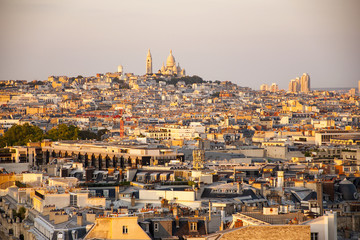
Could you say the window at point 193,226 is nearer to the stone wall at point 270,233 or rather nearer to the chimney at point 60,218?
the chimney at point 60,218

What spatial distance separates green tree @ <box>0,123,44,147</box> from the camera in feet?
262

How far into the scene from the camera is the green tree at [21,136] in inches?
3147

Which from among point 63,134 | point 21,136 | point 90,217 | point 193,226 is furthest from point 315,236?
point 63,134

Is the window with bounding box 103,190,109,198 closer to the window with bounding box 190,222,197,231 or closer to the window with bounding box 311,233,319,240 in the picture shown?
the window with bounding box 190,222,197,231

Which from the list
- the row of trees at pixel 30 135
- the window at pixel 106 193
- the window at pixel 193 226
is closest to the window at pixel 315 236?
the window at pixel 193 226

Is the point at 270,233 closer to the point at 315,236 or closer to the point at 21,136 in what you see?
the point at 315,236

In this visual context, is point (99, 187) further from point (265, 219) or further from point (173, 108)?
point (173, 108)

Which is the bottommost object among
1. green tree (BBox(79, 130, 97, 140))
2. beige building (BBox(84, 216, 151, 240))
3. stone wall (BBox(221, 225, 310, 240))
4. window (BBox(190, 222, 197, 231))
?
green tree (BBox(79, 130, 97, 140))

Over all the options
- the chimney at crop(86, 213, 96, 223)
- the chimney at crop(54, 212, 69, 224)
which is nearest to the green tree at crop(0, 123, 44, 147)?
the chimney at crop(54, 212, 69, 224)

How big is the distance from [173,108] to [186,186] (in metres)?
140

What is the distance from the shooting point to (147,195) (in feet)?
90.7

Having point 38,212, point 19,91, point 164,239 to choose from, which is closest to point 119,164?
point 38,212

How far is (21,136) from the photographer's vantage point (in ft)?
275

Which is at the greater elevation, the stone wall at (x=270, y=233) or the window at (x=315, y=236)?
the stone wall at (x=270, y=233)
